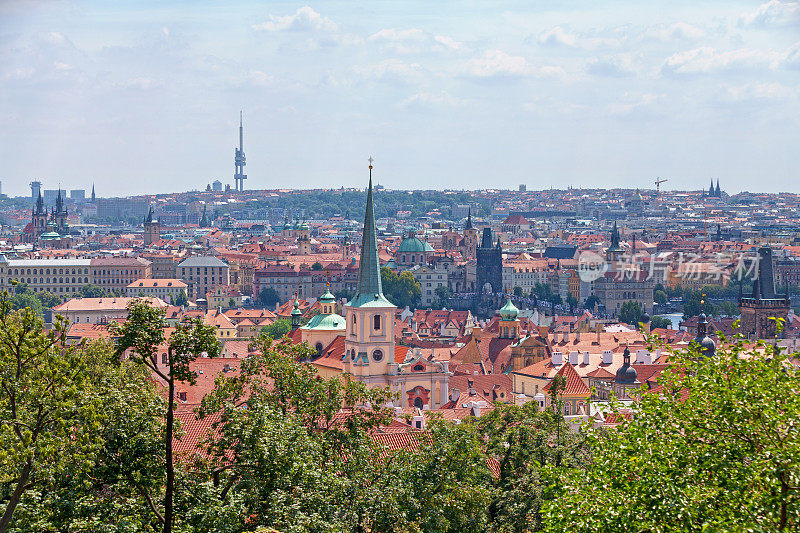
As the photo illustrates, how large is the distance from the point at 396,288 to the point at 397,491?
11285 cm

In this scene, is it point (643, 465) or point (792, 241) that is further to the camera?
point (792, 241)

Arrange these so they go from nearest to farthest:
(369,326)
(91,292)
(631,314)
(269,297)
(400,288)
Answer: (369,326) → (631,314) → (400,288) → (91,292) → (269,297)

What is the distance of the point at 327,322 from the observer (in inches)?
2480

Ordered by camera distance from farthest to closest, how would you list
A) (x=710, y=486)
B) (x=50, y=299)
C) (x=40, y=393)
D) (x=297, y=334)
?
(x=50, y=299), (x=297, y=334), (x=40, y=393), (x=710, y=486)

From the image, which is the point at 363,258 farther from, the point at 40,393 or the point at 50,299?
the point at 50,299

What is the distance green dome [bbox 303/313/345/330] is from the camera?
62.6m

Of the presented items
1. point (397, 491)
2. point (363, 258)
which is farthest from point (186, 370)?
point (363, 258)

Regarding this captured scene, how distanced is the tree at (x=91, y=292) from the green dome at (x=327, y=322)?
3105 inches

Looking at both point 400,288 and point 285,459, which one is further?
point 400,288

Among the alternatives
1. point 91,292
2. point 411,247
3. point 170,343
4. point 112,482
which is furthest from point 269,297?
point 170,343

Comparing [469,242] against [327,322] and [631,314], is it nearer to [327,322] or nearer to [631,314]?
[631,314]

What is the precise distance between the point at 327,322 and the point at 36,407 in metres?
44.3

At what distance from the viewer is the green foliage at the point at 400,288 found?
13462 centimetres

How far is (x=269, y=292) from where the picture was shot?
14762cm
